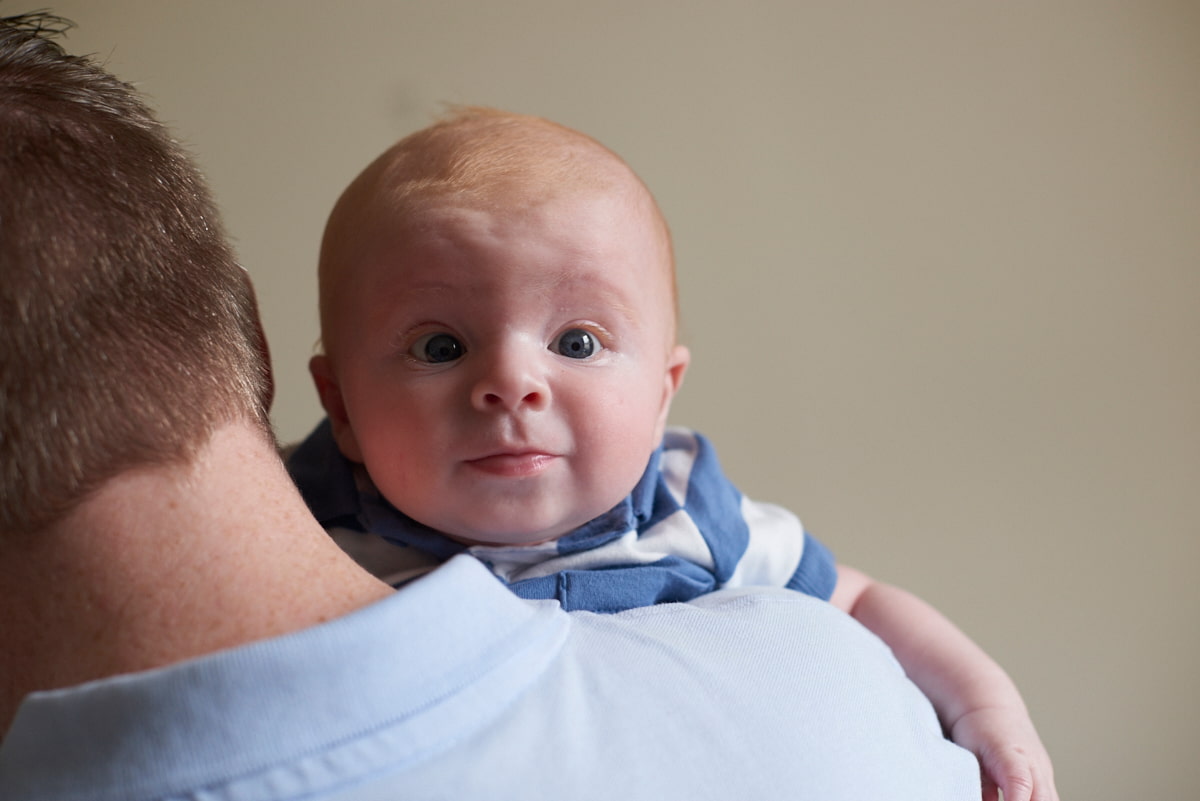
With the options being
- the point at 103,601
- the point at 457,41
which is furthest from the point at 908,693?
the point at 457,41

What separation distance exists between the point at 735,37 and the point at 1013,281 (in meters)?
0.53

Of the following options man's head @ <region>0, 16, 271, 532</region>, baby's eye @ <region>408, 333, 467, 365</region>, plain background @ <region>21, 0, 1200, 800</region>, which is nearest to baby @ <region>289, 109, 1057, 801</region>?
baby's eye @ <region>408, 333, 467, 365</region>

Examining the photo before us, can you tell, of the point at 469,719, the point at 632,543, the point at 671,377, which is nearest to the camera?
the point at 469,719

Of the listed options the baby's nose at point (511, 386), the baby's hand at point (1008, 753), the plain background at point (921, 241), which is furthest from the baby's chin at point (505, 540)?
the plain background at point (921, 241)

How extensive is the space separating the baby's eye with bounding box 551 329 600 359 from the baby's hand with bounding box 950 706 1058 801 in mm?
471

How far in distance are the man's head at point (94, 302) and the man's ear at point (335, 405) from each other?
34cm

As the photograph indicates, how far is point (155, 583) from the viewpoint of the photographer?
1.80 feet

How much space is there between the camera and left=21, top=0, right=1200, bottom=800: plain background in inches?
58.1

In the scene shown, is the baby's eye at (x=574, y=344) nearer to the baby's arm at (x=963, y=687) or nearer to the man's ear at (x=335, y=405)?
the man's ear at (x=335, y=405)

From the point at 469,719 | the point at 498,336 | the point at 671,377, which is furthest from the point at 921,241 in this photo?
the point at 469,719

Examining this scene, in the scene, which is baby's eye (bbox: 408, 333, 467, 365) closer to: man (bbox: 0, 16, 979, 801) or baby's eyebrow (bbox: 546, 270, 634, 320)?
baby's eyebrow (bbox: 546, 270, 634, 320)

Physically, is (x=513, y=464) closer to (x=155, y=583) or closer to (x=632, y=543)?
(x=632, y=543)

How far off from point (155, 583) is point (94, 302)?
0.51 feet

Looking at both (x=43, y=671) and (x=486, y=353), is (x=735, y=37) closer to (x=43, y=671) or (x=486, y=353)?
(x=486, y=353)
